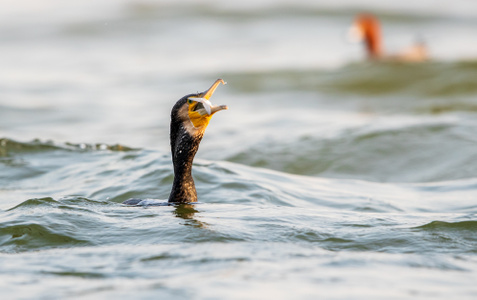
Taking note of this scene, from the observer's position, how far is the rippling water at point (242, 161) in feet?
15.8

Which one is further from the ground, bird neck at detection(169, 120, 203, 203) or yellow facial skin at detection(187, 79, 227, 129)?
yellow facial skin at detection(187, 79, 227, 129)

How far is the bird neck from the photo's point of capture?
6059 mm

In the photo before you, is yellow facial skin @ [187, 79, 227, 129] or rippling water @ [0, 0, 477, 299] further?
yellow facial skin @ [187, 79, 227, 129]

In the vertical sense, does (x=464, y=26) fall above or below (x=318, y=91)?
above

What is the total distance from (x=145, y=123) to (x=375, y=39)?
26.1ft

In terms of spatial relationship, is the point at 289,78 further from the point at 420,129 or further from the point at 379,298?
the point at 379,298

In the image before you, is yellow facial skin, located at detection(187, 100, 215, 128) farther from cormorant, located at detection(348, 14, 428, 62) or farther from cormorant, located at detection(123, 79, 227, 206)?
cormorant, located at detection(348, 14, 428, 62)

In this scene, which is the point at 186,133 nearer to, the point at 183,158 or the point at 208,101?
the point at 183,158

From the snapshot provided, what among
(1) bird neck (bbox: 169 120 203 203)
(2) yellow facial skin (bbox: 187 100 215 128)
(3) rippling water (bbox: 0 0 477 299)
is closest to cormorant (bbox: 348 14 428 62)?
(3) rippling water (bbox: 0 0 477 299)

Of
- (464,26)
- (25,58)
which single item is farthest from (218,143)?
(464,26)

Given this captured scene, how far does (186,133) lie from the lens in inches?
237

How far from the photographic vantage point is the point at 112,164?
8.70 m

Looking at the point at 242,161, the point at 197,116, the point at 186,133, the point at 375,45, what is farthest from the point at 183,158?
the point at 375,45

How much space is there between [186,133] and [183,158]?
0.25 metres
